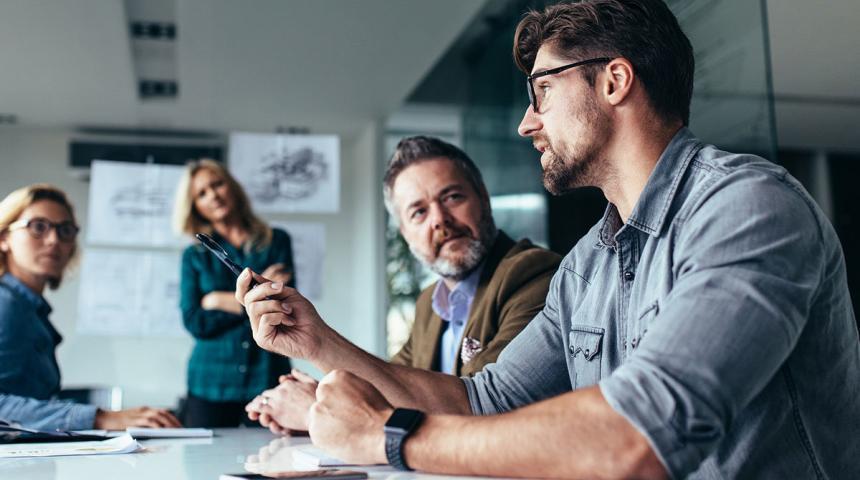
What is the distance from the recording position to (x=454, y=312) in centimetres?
221

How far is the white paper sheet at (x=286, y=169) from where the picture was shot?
4539 millimetres

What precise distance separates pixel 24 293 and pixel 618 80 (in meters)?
1.90

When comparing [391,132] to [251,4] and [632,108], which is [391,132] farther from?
[632,108]

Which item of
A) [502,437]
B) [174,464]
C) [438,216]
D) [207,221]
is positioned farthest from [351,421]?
[207,221]

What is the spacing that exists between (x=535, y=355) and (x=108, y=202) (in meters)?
3.73

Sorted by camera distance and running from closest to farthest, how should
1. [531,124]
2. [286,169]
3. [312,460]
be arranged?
[312,460], [531,124], [286,169]

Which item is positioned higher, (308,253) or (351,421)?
(308,253)

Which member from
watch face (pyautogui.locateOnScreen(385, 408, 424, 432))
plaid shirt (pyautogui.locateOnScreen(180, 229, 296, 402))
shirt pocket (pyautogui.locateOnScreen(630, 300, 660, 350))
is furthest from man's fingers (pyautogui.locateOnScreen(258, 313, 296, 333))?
plaid shirt (pyautogui.locateOnScreen(180, 229, 296, 402))

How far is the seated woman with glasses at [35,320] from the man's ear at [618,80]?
4.32 ft

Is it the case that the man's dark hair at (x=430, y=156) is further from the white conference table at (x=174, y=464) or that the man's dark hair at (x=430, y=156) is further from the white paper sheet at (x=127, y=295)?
the white paper sheet at (x=127, y=295)

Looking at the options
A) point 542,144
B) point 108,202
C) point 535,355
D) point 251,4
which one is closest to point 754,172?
point 542,144

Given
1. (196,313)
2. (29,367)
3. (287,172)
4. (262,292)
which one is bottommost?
(29,367)

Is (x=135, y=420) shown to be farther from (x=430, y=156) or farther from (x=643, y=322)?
(x=643, y=322)

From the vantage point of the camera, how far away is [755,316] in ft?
3.06
